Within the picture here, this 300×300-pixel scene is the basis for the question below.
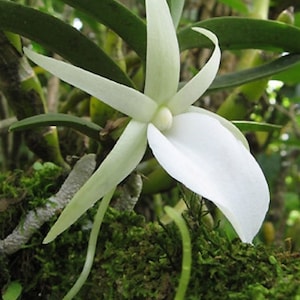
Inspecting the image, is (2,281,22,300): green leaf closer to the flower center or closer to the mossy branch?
the mossy branch

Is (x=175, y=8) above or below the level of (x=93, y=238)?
above

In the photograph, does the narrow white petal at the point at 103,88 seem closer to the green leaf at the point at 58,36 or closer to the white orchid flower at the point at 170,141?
the white orchid flower at the point at 170,141

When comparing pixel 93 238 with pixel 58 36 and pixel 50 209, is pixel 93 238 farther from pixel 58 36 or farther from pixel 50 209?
pixel 58 36

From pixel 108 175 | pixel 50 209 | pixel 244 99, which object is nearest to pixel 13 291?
pixel 50 209

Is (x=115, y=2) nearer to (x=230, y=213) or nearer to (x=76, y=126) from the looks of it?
(x=76, y=126)

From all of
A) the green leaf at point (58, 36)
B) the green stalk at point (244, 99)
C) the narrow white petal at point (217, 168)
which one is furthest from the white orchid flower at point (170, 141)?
the green stalk at point (244, 99)
